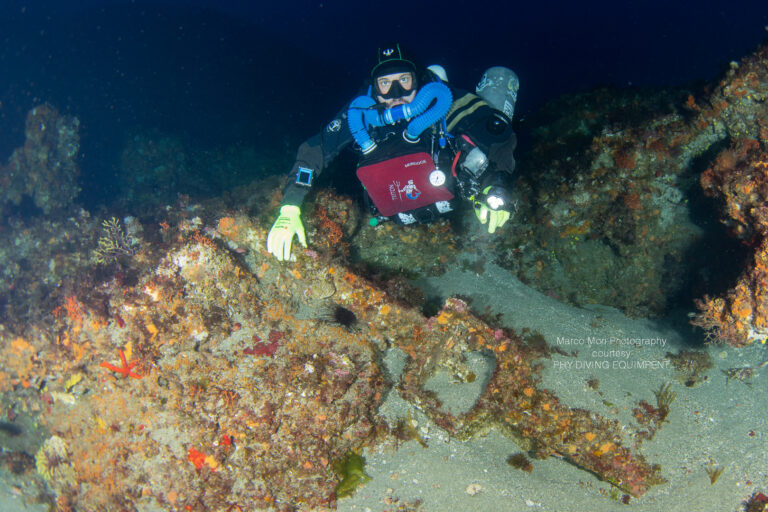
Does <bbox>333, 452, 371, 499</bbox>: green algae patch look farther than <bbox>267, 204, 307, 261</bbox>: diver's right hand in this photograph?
No

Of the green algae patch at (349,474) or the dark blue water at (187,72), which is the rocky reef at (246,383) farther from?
the dark blue water at (187,72)

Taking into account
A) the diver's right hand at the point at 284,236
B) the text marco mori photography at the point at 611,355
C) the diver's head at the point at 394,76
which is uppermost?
the diver's head at the point at 394,76

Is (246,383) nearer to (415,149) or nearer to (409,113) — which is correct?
(415,149)

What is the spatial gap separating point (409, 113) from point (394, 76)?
0.57 m

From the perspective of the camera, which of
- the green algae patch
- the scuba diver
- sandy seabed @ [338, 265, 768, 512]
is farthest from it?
the scuba diver

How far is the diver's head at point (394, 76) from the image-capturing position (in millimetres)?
4234

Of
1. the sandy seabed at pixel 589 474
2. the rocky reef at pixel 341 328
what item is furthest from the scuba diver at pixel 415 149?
the sandy seabed at pixel 589 474

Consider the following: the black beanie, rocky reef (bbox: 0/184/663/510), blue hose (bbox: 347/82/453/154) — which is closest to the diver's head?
the black beanie

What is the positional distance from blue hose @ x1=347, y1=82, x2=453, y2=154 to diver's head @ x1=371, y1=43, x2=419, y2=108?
0.67 ft

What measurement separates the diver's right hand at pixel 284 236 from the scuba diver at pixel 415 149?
12 millimetres

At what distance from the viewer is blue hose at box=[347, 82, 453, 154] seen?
418 centimetres

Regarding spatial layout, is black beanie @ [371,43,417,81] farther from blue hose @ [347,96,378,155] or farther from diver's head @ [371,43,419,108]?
blue hose @ [347,96,378,155]

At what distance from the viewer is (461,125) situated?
4402 mm

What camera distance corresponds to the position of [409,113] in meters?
4.21
